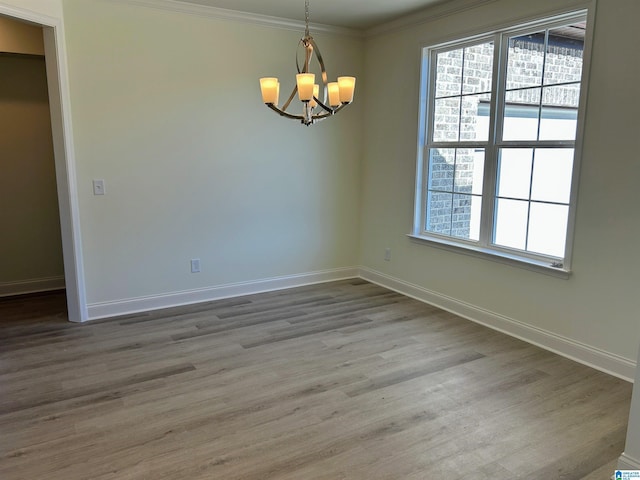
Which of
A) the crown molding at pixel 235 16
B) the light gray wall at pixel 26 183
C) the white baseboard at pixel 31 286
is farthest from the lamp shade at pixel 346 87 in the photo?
the white baseboard at pixel 31 286

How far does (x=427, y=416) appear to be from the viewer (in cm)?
264

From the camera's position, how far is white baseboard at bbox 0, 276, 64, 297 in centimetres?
491

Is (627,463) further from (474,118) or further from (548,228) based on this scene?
(474,118)

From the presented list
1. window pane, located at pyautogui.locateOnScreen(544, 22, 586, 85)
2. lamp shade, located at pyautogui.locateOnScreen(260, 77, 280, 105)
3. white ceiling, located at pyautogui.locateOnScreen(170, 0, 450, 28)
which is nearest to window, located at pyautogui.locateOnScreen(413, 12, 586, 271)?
window pane, located at pyautogui.locateOnScreen(544, 22, 586, 85)

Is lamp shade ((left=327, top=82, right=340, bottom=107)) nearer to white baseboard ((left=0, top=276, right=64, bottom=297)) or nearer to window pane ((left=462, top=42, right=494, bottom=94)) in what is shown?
window pane ((left=462, top=42, right=494, bottom=94))

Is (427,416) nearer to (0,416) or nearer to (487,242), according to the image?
(487,242)

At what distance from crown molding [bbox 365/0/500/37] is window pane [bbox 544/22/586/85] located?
2.17ft

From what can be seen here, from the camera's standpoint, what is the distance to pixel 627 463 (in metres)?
2.07

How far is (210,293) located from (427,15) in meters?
3.39

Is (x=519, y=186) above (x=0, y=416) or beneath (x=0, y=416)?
above

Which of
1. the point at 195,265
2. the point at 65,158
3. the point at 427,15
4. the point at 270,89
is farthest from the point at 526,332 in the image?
the point at 65,158

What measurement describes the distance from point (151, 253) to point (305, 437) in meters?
2.62

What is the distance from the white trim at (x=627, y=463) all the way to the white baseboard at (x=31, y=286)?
17.1 ft

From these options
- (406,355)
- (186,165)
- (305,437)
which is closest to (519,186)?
(406,355)
